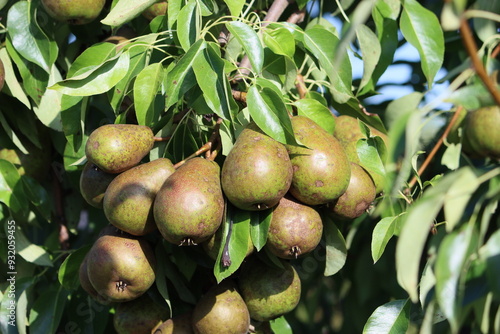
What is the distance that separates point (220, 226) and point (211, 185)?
5.1 inches

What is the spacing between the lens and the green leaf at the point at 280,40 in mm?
1762

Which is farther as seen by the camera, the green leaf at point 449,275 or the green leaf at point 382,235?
the green leaf at point 382,235

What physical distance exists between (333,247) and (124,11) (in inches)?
34.7

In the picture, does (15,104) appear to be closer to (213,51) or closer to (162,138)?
(162,138)

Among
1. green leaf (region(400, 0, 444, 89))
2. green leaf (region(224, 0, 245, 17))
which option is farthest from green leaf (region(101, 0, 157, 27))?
green leaf (region(400, 0, 444, 89))

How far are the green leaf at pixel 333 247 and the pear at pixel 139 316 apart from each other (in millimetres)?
477

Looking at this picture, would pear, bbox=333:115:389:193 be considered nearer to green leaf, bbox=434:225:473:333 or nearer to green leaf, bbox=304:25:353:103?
green leaf, bbox=304:25:353:103

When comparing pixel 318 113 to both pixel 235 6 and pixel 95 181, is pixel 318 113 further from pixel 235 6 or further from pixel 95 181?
pixel 95 181

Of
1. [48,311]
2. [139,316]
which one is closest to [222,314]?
[139,316]

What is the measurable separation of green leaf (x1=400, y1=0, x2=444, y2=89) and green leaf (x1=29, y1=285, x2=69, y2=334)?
1308mm

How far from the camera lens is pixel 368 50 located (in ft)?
6.51

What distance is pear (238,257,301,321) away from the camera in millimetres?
1760

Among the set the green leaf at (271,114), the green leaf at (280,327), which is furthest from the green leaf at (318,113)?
the green leaf at (280,327)

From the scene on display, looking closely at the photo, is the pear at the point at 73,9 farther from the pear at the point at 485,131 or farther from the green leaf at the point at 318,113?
the pear at the point at 485,131
